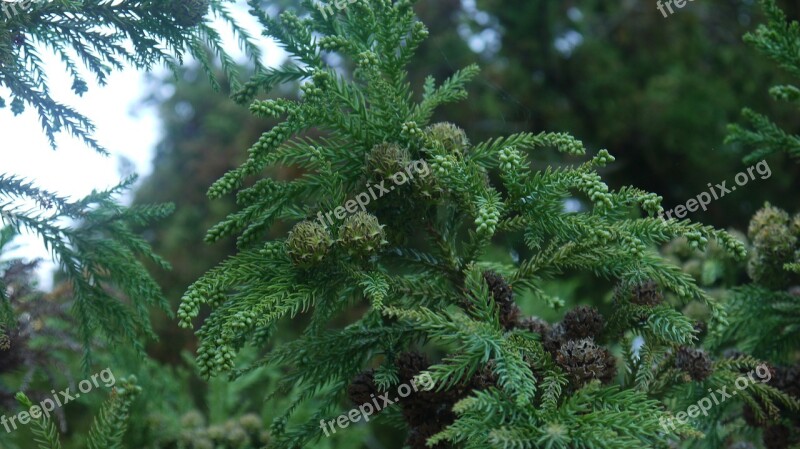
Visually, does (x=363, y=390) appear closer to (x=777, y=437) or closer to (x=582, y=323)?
(x=582, y=323)

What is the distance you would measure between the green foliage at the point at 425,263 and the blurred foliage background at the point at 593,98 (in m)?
1.51

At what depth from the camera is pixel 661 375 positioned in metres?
0.91

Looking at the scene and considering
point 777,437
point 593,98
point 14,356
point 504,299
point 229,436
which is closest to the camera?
point 504,299

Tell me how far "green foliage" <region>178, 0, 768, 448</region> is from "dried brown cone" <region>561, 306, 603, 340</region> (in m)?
0.03

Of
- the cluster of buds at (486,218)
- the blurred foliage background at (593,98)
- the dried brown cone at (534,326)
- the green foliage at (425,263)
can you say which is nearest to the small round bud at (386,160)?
the green foliage at (425,263)

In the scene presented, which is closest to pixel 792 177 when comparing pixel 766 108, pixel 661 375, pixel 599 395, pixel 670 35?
pixel 766 108

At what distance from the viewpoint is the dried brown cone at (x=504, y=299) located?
860 millimetres

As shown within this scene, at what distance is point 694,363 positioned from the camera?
88 centimetres

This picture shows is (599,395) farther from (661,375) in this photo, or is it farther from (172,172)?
(172,172)

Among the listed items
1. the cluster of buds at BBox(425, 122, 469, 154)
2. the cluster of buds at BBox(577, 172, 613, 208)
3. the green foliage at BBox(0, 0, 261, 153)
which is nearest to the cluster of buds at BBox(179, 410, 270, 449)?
the green foliage at BBox(0, 0, 261, 153)

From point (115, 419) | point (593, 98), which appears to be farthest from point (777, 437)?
point (593, 98)

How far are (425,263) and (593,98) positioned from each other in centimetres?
227

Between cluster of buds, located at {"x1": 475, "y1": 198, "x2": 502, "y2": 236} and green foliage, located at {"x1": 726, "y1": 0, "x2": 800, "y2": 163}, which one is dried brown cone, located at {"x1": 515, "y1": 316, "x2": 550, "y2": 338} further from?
green foliage, located at {"x1": 726, "y1": 0, "x2": 800, "y2": 163}

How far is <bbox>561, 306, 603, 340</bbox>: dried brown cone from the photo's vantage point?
2.78ft
